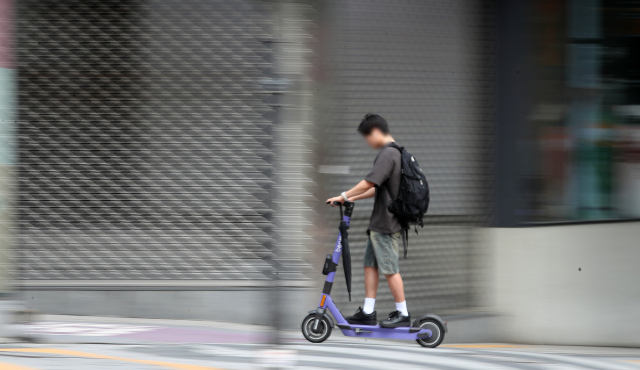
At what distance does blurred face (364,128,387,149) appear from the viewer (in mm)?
5832

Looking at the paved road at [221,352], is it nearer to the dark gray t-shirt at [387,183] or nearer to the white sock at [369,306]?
the white sock at [369,306]

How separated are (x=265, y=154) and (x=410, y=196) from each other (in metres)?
1.59

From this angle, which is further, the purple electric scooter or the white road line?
the purple electric scooter

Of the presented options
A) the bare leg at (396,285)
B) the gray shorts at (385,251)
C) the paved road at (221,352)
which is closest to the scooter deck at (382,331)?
the paved road at (221,352)

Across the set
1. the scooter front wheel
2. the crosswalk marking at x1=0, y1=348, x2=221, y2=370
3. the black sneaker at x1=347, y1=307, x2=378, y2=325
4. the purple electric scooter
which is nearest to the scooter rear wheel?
the purple electric scooter

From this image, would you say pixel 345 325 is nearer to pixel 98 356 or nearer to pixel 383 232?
pixel 383 232

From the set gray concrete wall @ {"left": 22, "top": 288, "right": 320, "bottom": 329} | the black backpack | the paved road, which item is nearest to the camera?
the paved road

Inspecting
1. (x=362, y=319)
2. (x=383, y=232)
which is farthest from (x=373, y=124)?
(x=362, y=319)

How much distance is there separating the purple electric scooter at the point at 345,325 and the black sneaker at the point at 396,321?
0.13 feet

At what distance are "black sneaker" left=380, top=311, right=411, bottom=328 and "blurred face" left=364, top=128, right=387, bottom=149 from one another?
4.58 feet

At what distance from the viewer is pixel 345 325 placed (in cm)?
562

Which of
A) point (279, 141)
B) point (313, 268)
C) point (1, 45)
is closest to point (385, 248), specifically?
point (313, 268)

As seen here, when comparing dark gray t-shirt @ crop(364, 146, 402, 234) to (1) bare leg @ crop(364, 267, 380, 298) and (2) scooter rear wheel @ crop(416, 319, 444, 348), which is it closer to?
(1) bare leg @ crop(364, 267, 380, 298)

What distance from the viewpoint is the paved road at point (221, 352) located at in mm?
4656
